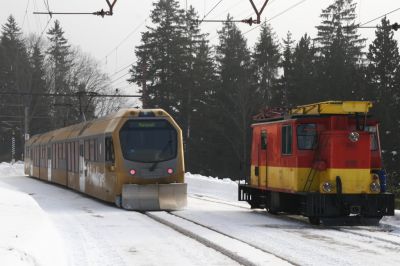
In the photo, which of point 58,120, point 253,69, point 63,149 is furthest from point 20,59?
point 63,149

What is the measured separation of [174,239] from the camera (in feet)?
42.4

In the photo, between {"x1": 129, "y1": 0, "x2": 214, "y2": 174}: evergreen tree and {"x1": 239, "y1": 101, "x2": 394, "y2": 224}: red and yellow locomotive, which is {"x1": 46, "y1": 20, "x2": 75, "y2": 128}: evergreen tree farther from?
{"x1": 239, "y1": 101, "x2": 394, "y2": 224}: red and yellow locomotive

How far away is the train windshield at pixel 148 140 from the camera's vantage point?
20.4 meters

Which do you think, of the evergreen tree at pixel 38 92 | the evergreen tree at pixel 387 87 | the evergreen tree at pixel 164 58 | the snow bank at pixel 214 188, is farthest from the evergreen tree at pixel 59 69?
the snow bank at pixel 214 188

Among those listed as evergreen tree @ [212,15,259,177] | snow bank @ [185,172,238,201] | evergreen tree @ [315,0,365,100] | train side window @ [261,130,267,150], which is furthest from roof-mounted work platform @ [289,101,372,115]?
evergreen tree @ [212,15,259,177]

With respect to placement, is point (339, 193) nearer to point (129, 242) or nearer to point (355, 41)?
point (129, 242)

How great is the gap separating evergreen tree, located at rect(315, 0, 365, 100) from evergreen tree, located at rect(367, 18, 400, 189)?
6.03 ft

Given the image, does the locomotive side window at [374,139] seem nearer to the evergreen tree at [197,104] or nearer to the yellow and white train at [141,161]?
the yellow and white train at [141,161]

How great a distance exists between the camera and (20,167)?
63438 mm

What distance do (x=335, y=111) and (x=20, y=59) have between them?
72553 mm

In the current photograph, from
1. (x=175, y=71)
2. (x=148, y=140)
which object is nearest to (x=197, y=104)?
(x=175, y=71)

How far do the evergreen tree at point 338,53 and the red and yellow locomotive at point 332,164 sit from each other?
110ft

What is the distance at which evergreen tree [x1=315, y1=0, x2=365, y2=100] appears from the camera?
2338 inches

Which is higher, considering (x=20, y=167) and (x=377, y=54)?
(x=377, y=54)
